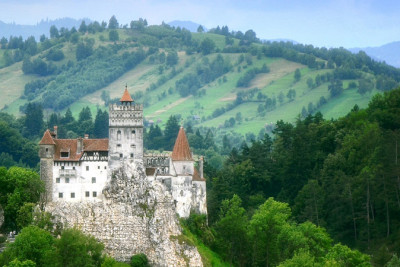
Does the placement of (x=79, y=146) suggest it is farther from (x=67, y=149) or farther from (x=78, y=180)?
(x=78, y=180)

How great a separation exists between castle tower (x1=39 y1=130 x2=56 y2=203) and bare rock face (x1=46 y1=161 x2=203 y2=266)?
5.01 feet

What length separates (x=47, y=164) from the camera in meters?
98.4

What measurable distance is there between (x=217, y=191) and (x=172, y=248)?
30933 mm

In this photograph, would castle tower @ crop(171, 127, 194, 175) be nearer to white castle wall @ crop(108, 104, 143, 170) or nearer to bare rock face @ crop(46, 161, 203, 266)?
bare rock face @ crop(46, 161, 203, 266)

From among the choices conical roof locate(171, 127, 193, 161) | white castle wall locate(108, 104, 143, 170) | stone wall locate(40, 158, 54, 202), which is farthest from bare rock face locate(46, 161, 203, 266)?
conical roof locate(171, 127, 193, 161)

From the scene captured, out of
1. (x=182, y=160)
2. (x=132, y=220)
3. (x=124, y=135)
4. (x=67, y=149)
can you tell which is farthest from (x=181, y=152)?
(x=67, y=149)

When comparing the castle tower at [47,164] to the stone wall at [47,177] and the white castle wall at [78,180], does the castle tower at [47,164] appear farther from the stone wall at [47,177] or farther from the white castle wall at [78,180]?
the white castle wall at [78,180]

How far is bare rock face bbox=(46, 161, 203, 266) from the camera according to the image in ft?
321

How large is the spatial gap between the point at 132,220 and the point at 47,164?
11.9 metres

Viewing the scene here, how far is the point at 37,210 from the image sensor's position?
317 feet

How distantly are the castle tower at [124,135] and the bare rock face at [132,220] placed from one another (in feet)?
3.88

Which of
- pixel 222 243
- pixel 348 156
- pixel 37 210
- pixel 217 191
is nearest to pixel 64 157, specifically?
pixel 37 210

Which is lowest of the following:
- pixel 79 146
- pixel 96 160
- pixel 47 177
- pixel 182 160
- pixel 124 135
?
pixel 47 177

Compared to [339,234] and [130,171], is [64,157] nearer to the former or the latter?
[130,171]
